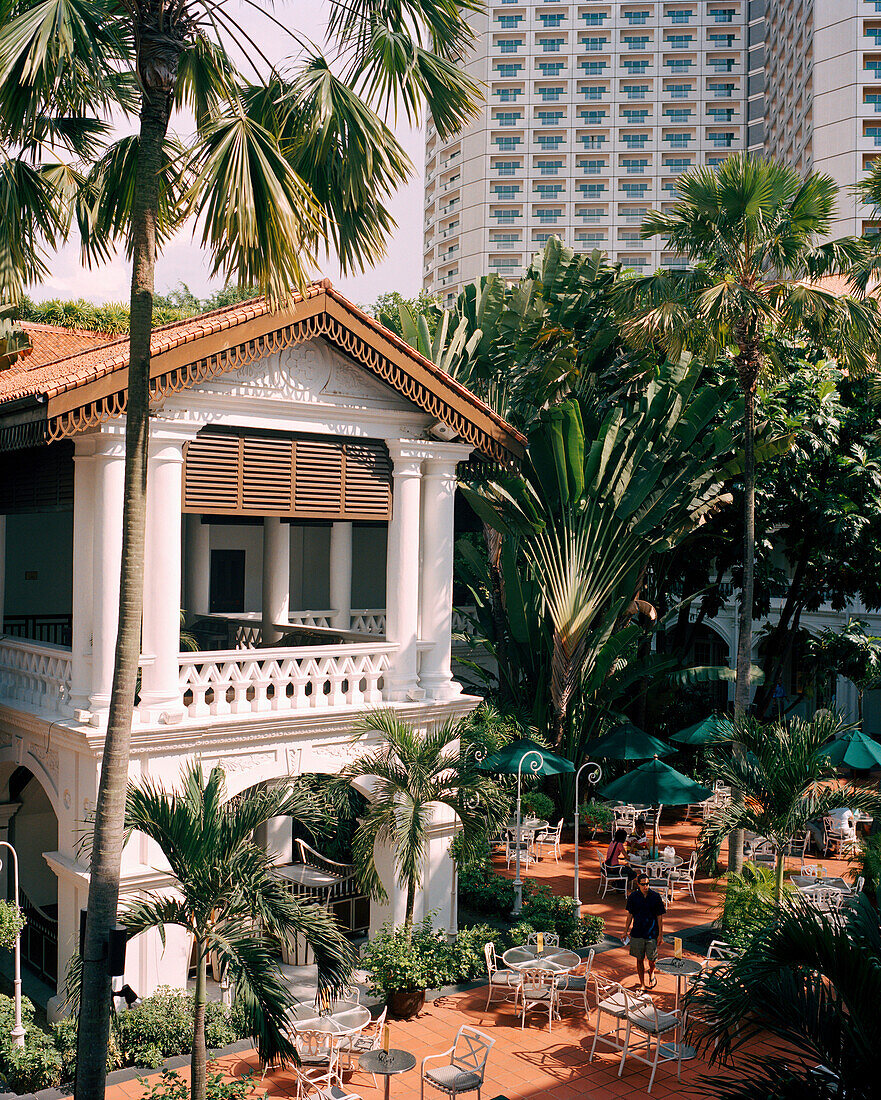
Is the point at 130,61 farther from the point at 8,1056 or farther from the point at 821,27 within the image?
the point at 821,27

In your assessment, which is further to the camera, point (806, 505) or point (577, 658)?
point (806, 505)

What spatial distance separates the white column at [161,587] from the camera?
12.1m

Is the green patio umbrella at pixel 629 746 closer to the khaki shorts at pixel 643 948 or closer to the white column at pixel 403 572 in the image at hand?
the khaki shorts at pixel 643 948

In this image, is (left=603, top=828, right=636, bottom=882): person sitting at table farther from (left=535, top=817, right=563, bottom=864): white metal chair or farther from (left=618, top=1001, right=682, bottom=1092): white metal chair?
(left=618, top=1001, right=682, bottom=1092): white metal chair

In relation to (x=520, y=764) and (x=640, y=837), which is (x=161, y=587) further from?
(x=640, y=837)

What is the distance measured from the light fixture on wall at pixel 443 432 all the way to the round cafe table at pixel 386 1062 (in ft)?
27.2

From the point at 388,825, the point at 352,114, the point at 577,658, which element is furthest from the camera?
the point at 577,658

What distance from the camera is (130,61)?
9.54 meters

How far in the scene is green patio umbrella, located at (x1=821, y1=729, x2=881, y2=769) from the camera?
18016 mm

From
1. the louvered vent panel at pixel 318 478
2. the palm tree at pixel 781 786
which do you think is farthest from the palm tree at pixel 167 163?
the palm tree at pixel 781 786

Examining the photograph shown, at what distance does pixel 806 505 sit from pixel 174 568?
16111 millimetres

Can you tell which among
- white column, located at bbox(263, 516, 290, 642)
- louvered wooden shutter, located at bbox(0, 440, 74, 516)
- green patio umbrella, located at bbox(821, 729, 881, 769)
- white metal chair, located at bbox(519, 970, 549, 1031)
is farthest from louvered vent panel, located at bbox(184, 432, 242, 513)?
green patio umbrella, located at bbox(821, 729, 881, 769)

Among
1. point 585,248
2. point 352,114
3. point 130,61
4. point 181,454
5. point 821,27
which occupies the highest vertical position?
point 821,27

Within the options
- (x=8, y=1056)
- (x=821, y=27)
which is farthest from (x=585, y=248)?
(x=8, y=1056)
